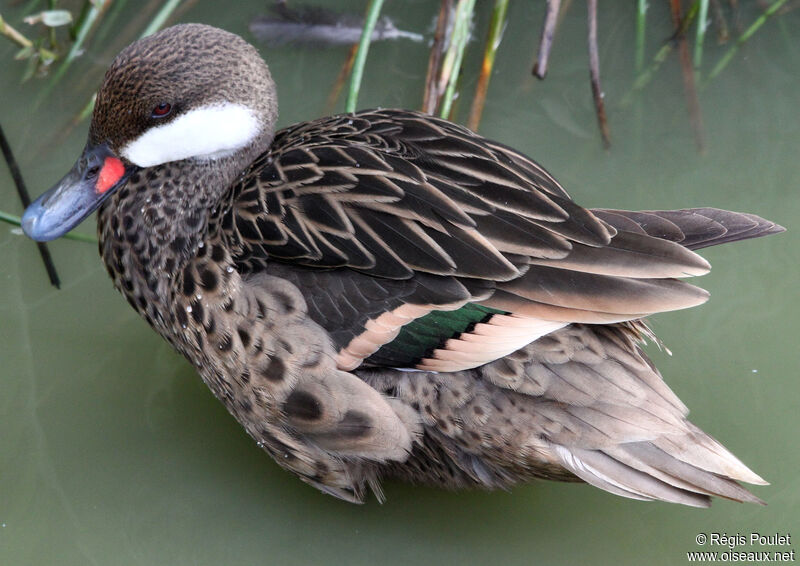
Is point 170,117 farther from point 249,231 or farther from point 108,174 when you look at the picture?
point 249,231

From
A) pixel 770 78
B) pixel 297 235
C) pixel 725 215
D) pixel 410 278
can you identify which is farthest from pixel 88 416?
pixel 770 78

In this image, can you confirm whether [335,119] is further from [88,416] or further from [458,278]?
[88,416]

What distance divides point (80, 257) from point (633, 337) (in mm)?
1625

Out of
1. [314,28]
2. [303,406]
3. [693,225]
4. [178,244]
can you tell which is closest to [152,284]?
[178,244]

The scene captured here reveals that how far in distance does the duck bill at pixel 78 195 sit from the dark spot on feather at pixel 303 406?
2.27 feet

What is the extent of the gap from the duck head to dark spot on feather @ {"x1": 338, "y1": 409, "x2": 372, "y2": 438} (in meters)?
0.67

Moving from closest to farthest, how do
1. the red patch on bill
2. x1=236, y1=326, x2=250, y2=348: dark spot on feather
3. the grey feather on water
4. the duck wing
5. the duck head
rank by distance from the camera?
1. the duck wing
2. x1=236, y1=326, x2=250, y2=348: dark spot on feather
3. the duck head
4. the red patch on bill
5. the grey feather on water

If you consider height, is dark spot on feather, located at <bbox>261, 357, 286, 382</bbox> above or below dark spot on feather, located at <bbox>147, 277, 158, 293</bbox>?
above

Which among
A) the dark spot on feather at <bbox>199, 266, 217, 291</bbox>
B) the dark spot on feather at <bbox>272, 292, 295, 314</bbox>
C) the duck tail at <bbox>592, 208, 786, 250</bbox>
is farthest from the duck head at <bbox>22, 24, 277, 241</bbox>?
the duck tail at <bbox>592, 208, 786, 250</bbox>

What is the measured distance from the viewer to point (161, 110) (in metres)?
2.28

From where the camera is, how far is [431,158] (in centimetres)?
227

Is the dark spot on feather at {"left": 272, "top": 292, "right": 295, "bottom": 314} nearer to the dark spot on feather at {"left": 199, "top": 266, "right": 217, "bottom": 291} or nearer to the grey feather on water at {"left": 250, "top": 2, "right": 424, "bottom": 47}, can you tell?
the dark spot on feather at {"left": 199, "top": 266, "right": 217, "bottom": 291}

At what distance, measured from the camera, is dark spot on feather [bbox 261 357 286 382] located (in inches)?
83.8

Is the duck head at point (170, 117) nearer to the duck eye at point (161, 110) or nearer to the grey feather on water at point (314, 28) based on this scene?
the duck eye at point (161, 110)
